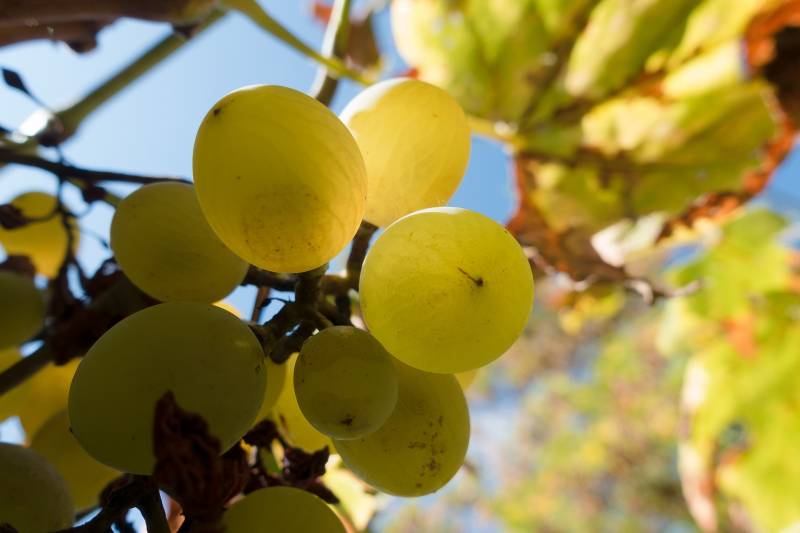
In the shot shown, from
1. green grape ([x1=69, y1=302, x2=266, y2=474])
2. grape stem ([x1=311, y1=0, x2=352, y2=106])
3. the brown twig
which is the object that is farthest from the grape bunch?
grape stem ([x1=311, y1=0, x2=352, y2=106])

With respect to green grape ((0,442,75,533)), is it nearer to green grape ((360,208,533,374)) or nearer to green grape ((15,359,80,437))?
green grape ((15,359,80,437))

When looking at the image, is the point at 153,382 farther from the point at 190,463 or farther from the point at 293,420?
the point at 293,420

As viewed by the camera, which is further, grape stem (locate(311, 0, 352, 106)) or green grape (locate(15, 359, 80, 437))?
grape stem (locate(311, 0, 352, 106))

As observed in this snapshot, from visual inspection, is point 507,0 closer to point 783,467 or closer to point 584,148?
point 584,148

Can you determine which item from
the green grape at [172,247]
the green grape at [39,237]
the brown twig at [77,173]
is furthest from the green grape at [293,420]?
the green grape at [39,237]

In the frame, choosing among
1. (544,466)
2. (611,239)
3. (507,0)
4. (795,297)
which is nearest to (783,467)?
(795,297)

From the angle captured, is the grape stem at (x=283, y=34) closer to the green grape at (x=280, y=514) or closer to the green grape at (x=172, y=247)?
the green grape at (x=172, y=247)

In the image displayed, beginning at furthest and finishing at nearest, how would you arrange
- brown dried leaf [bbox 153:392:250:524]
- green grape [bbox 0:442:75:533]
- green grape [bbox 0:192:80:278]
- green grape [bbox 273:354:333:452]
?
green grape [bbox 0:192:80:278] < green grape [bbox 273:354:333:452] < green grape [bbox 0:442:75:533] < brown dried leaf [bbox 153:392:250:524]
